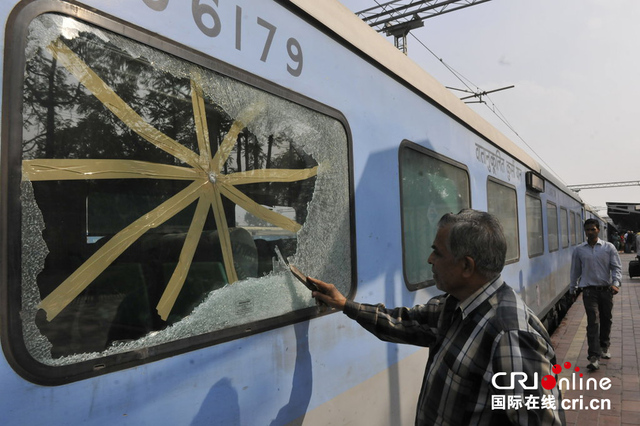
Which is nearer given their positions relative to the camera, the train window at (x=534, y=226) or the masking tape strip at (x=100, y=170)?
the masking tape strip at (x=100, y=170)

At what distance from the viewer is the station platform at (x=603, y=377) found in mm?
4289

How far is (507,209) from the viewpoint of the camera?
4879mm

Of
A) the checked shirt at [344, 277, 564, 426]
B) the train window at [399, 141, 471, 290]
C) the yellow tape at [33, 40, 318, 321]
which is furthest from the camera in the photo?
the train window at [399, 141, 471, 290]

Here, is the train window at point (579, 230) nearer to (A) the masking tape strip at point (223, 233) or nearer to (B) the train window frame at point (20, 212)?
(A) the masking tape strip at point (223, 233)

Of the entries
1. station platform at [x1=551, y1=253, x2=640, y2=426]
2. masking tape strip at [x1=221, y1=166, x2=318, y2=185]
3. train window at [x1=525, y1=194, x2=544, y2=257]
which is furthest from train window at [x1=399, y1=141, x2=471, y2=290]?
train window at [x1=525, y1=194, x2=544, y2=257]

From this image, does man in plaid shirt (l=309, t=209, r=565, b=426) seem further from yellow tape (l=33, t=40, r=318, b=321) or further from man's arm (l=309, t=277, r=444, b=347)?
yellow tape (l=33, t=40, r=318, b=321)

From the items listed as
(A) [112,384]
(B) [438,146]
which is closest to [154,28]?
(A) [112,384]

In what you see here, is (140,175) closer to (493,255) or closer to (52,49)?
(52,49)

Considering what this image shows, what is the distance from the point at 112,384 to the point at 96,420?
9 centimetres

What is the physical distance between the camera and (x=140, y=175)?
4.32 feet

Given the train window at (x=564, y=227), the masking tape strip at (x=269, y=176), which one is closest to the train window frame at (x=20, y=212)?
the masking tape strip at (x=269, y=176)

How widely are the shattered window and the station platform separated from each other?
12.7ft

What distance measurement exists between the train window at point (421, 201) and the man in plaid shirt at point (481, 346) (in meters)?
0.95

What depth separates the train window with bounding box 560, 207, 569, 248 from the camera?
9.08 metres
